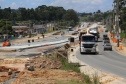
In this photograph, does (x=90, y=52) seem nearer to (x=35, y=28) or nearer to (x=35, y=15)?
(x=35, y=28)

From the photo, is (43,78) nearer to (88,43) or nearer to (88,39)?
(88,43)

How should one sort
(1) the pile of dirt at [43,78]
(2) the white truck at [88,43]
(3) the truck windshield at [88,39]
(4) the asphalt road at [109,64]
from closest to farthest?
(1) the pile of dirt at [43,78], (4) the asphalt road at [109,64], (2) the white truck at [88,43], (3) the truck windshield at [88,39]

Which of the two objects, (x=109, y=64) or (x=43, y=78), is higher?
(x=43, y=78)

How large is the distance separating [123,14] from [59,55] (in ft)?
242

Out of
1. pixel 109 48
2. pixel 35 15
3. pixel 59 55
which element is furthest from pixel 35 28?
pixel 59 55

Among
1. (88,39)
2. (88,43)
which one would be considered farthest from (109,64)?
(88,39)

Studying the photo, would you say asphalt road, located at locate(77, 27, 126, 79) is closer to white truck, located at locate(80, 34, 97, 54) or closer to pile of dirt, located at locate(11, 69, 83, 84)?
white truck, located at locate(80, 34, 97, 54)

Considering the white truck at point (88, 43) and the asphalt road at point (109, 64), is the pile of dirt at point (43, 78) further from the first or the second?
the white truck at point (88, 43)

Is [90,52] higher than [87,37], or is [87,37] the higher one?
[87,37]

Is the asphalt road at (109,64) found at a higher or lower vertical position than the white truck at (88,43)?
lower

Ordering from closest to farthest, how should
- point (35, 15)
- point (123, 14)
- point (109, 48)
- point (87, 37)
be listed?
point (87, 37) → point (109, 48) → point (123, 14) → point (35, 15)

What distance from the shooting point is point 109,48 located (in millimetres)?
44188

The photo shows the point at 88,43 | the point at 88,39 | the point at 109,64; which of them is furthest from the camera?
the point at 88,39

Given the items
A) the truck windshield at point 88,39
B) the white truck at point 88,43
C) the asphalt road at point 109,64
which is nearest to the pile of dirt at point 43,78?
the asphalt road at point 109,64
